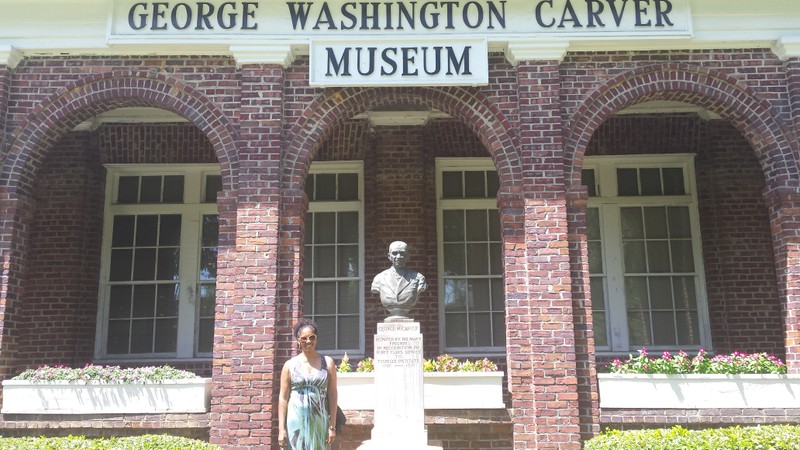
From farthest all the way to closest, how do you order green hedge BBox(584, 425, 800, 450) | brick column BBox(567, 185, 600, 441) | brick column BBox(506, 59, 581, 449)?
brick column BBox(567, 185, 600, 441) → brick column BBox(506, 59, 581, 449) → green hedge BBox(584, 425, 800, 450)

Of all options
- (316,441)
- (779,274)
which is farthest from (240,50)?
(779,274)

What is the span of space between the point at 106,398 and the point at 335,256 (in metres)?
3.71

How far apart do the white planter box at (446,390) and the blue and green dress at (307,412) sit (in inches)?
58.7

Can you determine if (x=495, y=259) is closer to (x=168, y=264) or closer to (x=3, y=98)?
(x=168, y=264)

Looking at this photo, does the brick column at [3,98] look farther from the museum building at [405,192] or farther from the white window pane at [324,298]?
the white window pane at [324,298]

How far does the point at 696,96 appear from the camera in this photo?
8641mm

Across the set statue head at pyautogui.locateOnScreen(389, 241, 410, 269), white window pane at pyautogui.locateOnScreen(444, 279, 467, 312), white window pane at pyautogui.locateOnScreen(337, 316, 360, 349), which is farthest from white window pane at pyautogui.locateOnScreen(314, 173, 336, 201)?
statue head at pyautogui.locateOnScreen(389, 241, 410, 269)

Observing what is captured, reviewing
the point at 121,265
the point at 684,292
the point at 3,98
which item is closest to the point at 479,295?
the point at 684,292

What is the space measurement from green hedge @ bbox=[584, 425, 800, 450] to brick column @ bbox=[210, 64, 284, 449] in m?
3.67

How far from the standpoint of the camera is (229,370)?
25.5 feet

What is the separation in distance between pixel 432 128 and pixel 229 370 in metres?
4.74

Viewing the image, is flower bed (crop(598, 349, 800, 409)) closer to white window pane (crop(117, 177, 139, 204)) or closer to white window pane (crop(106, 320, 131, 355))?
white window pane (crop(106, 320, 131, 355))

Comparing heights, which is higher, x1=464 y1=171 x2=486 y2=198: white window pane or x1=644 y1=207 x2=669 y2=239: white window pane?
x1=464 y1=171 x2=486 y2=198: white window pane

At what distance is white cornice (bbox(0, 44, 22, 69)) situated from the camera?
8469 millimetres
